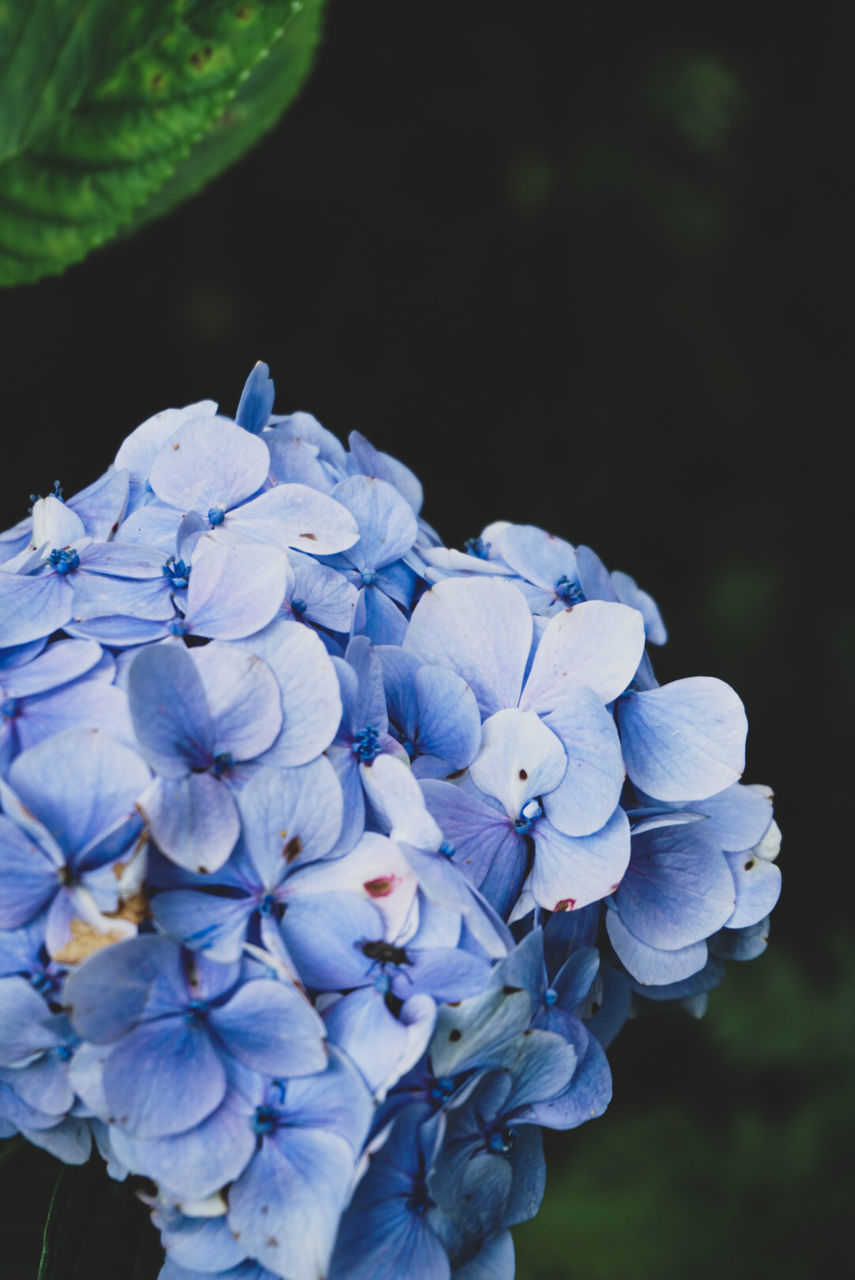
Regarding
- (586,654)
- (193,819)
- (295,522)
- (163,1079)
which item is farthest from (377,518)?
(163,1079)

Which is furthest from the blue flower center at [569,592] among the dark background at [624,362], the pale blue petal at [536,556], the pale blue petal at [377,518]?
the dark background at [624,362]

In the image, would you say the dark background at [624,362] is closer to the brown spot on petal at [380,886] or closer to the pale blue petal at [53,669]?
the pale blue petal at [53,669]

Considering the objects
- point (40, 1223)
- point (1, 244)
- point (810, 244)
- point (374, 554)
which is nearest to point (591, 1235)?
point (40, 1223)

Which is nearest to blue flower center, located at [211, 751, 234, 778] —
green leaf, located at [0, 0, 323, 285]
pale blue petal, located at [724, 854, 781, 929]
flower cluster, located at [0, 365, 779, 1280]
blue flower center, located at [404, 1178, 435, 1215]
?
flower cluster, located at [0, 365, 779, 1280]

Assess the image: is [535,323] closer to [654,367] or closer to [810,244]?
[654,367]

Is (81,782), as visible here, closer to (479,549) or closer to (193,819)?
(193,819)

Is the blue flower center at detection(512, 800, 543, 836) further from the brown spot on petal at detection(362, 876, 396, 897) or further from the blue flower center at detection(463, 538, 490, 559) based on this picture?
the blue flower center at detection(463, 538, 490, 559)
